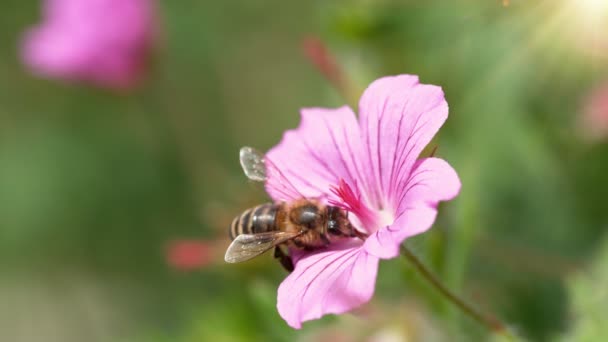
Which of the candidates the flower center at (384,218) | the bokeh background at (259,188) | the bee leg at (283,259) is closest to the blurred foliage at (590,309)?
the bokeh background at (259,188)

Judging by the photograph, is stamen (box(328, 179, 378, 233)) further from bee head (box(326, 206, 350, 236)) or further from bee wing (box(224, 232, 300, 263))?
bee wing (box(224, 232, 300, 263))

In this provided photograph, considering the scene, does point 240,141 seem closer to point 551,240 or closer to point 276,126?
point 276,126

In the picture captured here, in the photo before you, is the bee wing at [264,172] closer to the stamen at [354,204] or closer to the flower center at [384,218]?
the stamen at [354,204]

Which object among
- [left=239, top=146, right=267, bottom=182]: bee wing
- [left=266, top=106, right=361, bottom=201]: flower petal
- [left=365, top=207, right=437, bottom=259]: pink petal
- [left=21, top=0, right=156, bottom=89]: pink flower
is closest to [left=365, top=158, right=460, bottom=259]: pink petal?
[left=365, top=207, right=437, bottom=259]: pink petal

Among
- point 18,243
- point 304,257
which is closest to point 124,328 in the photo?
point 18,243

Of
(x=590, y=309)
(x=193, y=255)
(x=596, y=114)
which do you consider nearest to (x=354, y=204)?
(x=590, y=309)

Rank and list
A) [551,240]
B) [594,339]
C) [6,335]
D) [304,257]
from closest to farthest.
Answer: [304,257] < [594,339] < [551,240] < [6,335]
